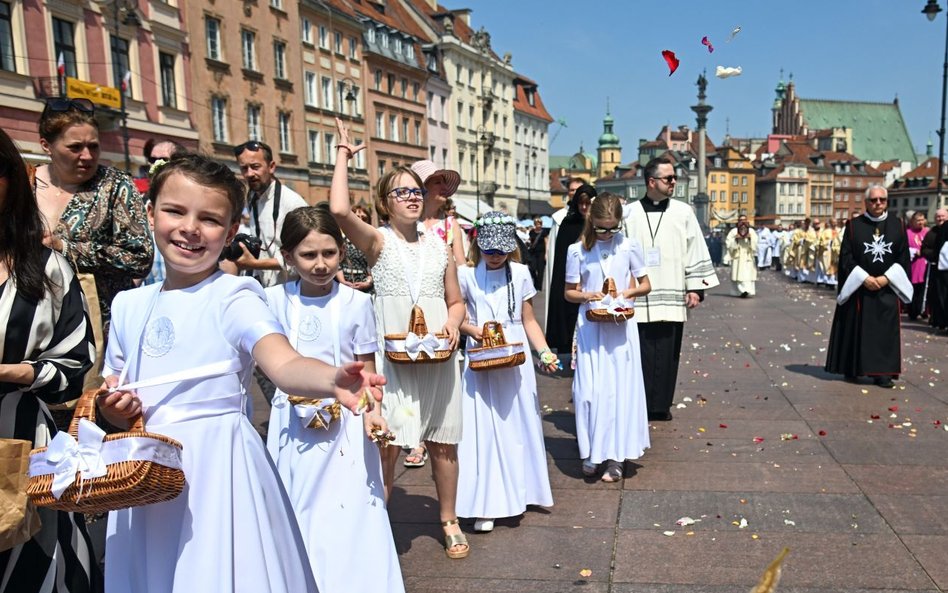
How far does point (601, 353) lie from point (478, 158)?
60015 mm

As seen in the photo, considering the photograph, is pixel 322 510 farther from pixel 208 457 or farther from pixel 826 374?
pixel 826 374

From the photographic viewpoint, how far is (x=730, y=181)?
11994 cm

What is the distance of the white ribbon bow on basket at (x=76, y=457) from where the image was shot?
73.1 inches

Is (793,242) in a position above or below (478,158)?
below

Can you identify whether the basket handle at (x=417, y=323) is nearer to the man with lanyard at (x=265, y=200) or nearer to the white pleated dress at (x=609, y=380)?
the man with lanyard at (x=265, y=200)

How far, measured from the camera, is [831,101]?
135375 millimetres

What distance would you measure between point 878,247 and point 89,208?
761cm

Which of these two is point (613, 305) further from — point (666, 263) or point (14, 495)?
point (14, 495)

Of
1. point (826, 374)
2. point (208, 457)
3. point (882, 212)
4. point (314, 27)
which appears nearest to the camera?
point (208, 457)

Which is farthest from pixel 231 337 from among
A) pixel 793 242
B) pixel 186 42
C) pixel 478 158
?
pixel 478 158

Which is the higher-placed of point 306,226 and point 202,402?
point 306,226

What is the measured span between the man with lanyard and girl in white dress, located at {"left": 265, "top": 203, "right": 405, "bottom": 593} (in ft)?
5.86

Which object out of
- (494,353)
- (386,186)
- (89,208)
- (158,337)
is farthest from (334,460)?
(89,208)

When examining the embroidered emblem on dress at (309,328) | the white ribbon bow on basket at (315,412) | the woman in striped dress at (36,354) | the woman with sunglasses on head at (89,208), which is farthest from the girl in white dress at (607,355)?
the woman in striped dress at (36,354)
